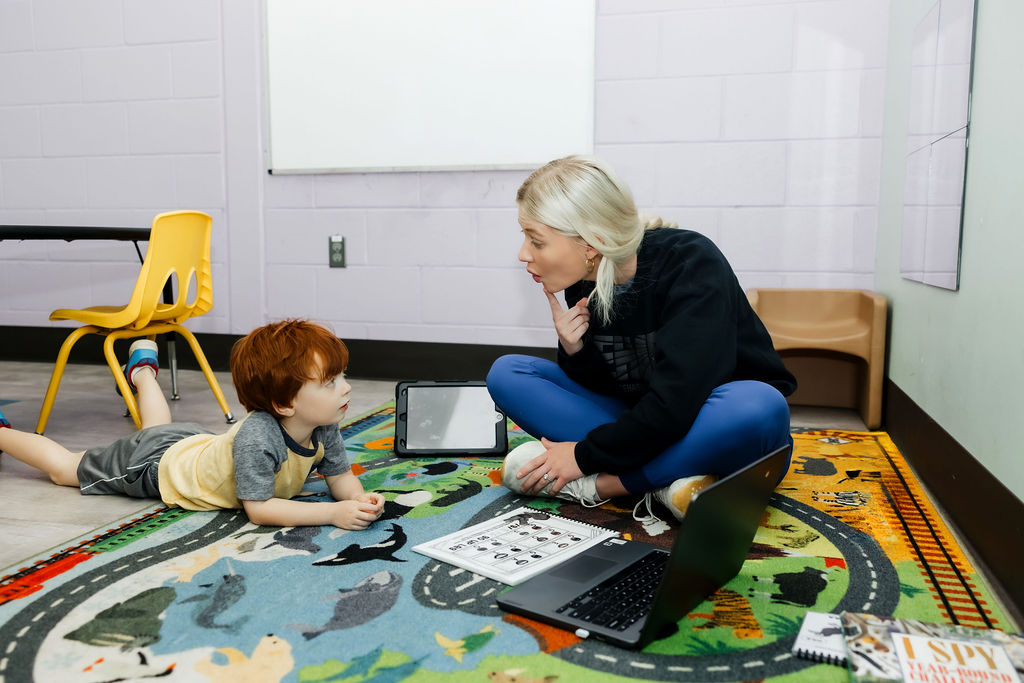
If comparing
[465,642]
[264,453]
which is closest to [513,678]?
[465,642]

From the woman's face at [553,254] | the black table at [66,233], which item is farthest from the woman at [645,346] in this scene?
the black table at [66,233]

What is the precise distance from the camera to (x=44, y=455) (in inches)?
75.2

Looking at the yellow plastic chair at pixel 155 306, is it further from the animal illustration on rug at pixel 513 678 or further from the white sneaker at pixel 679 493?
the animal illustration on rug at pixel 513 678

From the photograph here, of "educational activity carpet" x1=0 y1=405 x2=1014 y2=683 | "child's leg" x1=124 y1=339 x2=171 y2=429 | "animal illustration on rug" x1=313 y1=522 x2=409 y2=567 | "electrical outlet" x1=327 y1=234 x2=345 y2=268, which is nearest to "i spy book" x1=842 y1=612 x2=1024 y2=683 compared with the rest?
"educational activity carpet" x1=0 y1=405 x2=1014 y2=683

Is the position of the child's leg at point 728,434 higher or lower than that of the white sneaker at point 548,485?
higher

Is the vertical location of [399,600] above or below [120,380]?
below

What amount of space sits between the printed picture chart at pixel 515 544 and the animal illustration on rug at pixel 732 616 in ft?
0.90

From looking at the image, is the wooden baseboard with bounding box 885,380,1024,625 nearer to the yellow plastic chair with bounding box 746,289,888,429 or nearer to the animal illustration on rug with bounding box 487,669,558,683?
the yellow plastic chair with bounding box 746,289,888,429

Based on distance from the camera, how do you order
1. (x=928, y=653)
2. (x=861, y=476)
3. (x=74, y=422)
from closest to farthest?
(x=928, y=653) → (x=861, y=476) → (x=74, y=422)

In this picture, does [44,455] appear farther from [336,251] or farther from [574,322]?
[336,251]

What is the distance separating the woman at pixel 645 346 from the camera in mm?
1517

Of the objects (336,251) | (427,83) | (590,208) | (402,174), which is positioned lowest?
(336,251)

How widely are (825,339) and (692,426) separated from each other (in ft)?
4.35

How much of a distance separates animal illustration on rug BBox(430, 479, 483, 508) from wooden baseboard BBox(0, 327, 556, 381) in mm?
1428
